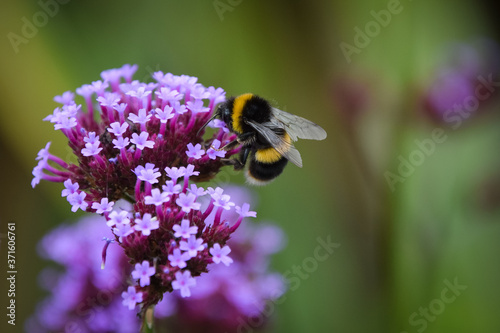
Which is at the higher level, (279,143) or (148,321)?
(279,143)

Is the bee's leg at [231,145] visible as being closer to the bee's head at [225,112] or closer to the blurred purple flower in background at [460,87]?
the bee's head at [225,112]

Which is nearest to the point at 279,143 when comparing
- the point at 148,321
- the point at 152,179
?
the point at 152,179

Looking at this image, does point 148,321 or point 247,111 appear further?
point 247,111

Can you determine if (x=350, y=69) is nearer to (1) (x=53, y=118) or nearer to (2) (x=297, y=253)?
(2) (x=297, y=253)

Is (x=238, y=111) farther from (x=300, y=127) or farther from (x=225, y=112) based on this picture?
(x=300, y=127)

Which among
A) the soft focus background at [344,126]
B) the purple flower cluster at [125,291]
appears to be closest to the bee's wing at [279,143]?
the purple flower cluster at [125,291]

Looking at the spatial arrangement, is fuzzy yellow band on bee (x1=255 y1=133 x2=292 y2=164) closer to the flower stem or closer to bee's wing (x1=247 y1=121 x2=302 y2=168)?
bee's wing (x1=247 y1=121 x2=302 y2=168)

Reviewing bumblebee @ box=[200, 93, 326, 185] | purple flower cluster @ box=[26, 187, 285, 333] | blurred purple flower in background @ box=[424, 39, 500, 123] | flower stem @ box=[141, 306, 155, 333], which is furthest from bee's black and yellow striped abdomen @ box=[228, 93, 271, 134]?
blurred purple flower in background @ box=[424, 39, 500, 123]
